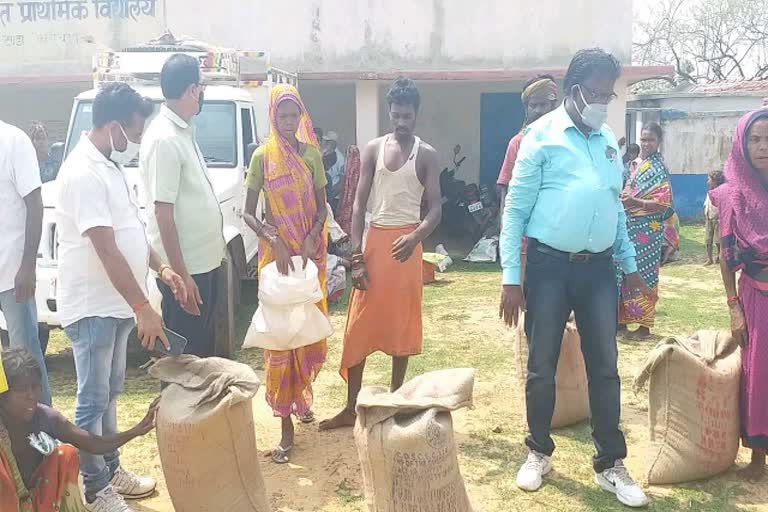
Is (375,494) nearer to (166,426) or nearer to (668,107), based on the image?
(166,426)

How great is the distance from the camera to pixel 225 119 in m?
6.41

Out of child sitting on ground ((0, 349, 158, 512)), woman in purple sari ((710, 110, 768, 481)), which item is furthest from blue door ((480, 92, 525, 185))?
child sitting on ground ((0, 349, 158, 512))

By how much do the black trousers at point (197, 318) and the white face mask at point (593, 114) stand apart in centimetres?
179

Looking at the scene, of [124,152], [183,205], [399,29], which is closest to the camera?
[124,152]

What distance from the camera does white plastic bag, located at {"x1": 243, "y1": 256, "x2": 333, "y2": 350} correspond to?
11.7 ft

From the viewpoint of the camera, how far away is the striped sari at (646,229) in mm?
5742

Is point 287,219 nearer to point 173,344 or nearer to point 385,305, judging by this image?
point 385,305

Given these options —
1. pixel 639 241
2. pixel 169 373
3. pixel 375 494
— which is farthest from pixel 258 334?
pixel 639 241

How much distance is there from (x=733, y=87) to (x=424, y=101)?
7495 mm

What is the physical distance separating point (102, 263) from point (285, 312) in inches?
40.7

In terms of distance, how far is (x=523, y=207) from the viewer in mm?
3188

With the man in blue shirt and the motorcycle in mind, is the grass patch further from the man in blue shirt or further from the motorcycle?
the motorcycle

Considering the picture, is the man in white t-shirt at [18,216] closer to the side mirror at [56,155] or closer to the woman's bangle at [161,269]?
the woman's bangle at [161,269]

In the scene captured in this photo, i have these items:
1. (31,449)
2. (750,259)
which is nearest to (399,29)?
(750,259)
